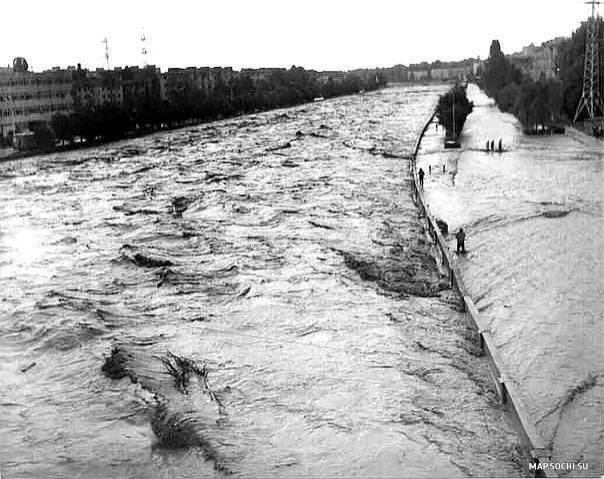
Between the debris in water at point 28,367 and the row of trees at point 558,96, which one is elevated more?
the row of trees at point 558,96

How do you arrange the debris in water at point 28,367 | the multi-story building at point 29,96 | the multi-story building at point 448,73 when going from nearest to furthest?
the debris in water at point 28,367, the multi-story building at point 29,96, the multi-story building at point 448,73

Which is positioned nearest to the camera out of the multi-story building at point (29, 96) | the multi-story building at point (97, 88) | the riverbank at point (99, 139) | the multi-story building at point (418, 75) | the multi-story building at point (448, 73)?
the multi-story building at point (29, 96)

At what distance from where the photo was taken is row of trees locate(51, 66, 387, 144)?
9906 millimetres

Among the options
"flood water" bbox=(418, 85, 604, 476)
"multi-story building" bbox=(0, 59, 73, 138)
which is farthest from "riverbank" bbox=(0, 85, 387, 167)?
"flood water" bbox=(418, 85, 604, 476)

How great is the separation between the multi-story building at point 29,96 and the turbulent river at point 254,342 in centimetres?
316

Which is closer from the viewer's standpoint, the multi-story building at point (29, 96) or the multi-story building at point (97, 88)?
the multi-story building at point (29, 96)

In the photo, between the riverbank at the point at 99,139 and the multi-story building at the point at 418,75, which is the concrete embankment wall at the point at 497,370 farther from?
the multi-story building at the point at 418,75

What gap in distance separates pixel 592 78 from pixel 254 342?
297 inches

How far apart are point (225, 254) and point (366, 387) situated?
5.45 ft

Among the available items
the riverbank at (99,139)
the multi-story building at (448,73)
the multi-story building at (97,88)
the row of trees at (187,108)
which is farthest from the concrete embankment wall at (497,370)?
the multi-story building at (448,73)

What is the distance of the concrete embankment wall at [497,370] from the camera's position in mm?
1872

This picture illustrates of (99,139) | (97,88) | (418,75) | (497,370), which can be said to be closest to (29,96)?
(99,139)

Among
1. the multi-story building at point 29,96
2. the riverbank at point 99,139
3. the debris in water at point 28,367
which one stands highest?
the multi-story building at point 29,96

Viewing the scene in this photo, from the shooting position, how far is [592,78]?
890 cm
